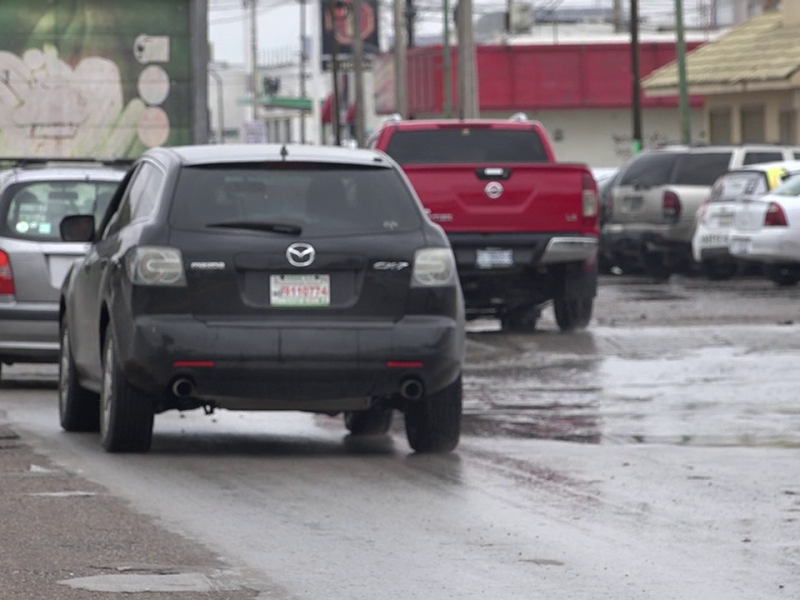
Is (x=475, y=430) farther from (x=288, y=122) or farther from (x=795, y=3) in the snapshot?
(x=288, y=122)

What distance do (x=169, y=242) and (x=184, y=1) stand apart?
12.0m

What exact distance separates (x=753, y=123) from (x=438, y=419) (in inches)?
1435

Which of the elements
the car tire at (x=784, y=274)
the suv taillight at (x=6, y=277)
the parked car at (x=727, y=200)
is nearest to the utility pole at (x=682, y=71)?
the parked car at (x=727, y=200)

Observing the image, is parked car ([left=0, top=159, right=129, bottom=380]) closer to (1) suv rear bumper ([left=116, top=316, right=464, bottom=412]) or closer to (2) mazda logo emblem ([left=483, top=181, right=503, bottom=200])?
(1) suv rear bumper ([left=116, top=316, right=464, bottom=412])

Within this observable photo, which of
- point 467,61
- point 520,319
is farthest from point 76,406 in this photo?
point 467,61

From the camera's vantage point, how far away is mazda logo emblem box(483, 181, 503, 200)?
18562 millimetres

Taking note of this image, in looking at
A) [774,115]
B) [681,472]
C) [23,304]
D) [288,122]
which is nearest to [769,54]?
[774,115]

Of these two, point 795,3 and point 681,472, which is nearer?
point 681,472

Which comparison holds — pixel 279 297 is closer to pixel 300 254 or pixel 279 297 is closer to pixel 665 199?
pixel 300 254

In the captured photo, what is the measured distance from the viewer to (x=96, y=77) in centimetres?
2184

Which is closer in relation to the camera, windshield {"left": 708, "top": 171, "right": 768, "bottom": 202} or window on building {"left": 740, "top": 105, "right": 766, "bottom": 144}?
windshield {"left": 708, "top": 171, "right": 768, "bottom": 202}

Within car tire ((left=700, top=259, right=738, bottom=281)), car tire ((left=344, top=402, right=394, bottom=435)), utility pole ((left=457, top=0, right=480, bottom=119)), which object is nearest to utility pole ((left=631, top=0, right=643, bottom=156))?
utility pole ((left=457, top=0, right=480, bottom=119))

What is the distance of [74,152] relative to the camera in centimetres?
2206

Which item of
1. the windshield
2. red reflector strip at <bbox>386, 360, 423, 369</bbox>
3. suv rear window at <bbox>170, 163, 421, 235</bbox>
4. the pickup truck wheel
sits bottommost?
the pickup truck wheel
